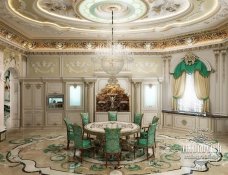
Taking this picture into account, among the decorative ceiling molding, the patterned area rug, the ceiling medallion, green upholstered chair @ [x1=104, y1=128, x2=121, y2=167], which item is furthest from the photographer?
the decorative ceiling molding

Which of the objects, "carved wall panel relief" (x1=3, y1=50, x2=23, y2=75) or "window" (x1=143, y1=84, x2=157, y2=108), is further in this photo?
"window" (x1=143, y1=84, x2=157, y2=108)

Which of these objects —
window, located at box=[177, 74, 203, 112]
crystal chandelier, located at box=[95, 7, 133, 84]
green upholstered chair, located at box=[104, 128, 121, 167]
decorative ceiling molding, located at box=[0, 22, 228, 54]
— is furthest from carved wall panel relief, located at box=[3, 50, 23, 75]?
window, located at box=[177, 74, 203, 112]

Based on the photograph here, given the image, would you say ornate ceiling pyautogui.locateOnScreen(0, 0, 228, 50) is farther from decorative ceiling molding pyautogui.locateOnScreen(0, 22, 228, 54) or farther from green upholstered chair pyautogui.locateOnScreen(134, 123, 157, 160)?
green upholstered chair pyautogui.locateOnScreen(134, 123, 157, 160)

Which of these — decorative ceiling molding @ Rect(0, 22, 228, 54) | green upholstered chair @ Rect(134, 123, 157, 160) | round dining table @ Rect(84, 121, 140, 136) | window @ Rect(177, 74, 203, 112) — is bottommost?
green upholstered chair @ Rect(134, 123, 157, 160)

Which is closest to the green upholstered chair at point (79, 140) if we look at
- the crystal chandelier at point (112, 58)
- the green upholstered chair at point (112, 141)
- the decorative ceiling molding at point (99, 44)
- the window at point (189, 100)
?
the green upholstered chair at point (112, 141)

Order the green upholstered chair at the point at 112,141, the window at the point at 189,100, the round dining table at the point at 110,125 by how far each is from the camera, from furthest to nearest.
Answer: the window at the point at 189,100, the round dining table at the point at 110,125, the green upholstered chair at the point at 112,141

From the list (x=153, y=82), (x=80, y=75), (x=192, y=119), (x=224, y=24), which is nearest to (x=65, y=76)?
(x=80, y=75)

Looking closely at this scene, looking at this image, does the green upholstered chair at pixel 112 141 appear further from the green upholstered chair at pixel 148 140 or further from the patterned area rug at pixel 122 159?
the green upholstered chair at pixel 148 140

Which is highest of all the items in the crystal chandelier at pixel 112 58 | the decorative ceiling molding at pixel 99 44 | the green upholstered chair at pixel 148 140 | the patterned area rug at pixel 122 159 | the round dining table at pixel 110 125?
the decorative ceiling molding at pixel 99 44

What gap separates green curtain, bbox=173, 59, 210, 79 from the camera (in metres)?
9.66

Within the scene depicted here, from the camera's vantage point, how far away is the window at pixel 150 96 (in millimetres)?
10812

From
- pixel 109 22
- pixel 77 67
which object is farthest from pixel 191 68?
pixel 77 67

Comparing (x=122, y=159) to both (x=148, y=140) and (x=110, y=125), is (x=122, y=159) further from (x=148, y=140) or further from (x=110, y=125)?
(x=110, y=125)

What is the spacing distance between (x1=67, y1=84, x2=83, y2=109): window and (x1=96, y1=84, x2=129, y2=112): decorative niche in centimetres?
76
